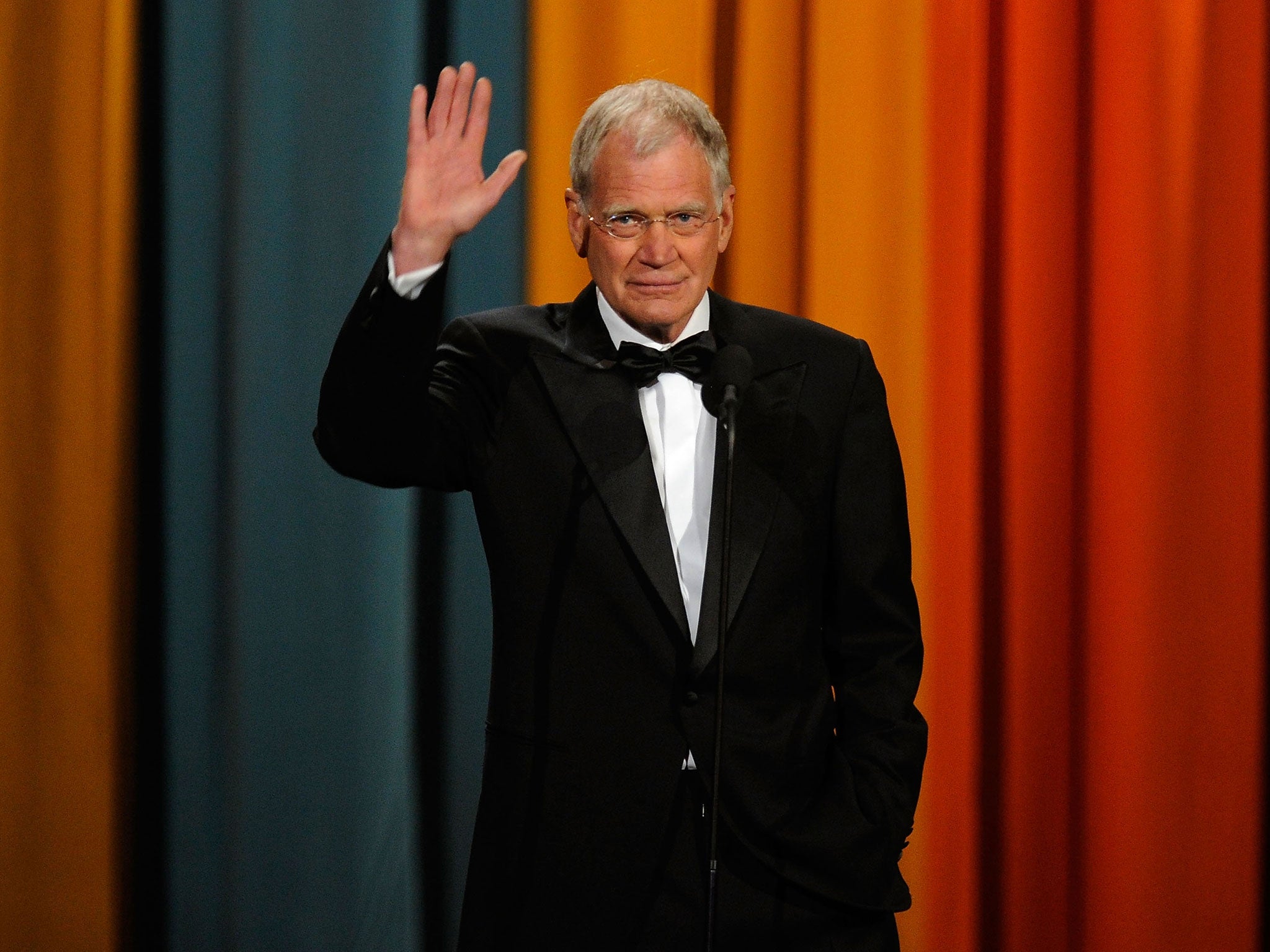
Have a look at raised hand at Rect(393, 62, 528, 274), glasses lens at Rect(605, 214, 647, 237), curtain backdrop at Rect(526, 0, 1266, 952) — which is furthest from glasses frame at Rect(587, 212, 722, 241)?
curtain backdrop at Rect(526, 0, 1266, 952)

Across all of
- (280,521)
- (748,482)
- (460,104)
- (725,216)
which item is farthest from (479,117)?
(280,521)

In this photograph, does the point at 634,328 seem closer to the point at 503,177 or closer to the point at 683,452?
the point at 683,452

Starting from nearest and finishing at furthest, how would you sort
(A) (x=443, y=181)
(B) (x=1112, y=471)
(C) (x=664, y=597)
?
(A) (x=443, y=181) → (C) (x=664, y=597) → (B) (x=1112, y=471)

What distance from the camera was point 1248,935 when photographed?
2234 millimetres

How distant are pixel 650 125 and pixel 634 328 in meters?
0.24

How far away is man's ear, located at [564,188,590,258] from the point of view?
4.95 feet

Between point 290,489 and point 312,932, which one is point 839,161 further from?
point 312,932

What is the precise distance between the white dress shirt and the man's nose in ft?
0.33

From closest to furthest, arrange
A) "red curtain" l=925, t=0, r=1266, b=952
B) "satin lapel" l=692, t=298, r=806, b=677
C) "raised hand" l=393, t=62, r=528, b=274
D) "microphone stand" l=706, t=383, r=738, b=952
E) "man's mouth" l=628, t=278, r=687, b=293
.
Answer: "microphone stand" l=706, t=383, r=738, b=952, "raised hand" l=393, t=62, r=528, b=274, "satin lapel" l=692, t=298, r=806, b=677, "man's mouth" l=628, t=278, r=687, b=293, "red curtain" l=925, t=0, r=1266, b=952

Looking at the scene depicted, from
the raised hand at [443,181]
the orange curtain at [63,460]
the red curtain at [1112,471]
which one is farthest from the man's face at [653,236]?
the orange curtain at [63,460]

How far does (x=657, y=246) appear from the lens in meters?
1.44

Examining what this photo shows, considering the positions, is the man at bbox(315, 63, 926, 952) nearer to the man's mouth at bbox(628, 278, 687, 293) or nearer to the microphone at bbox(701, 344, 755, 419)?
the man's mouth at bbox(628, 278, 687, 293)

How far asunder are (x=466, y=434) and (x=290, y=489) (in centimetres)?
96

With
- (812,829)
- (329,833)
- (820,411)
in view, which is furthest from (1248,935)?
(329,833)
